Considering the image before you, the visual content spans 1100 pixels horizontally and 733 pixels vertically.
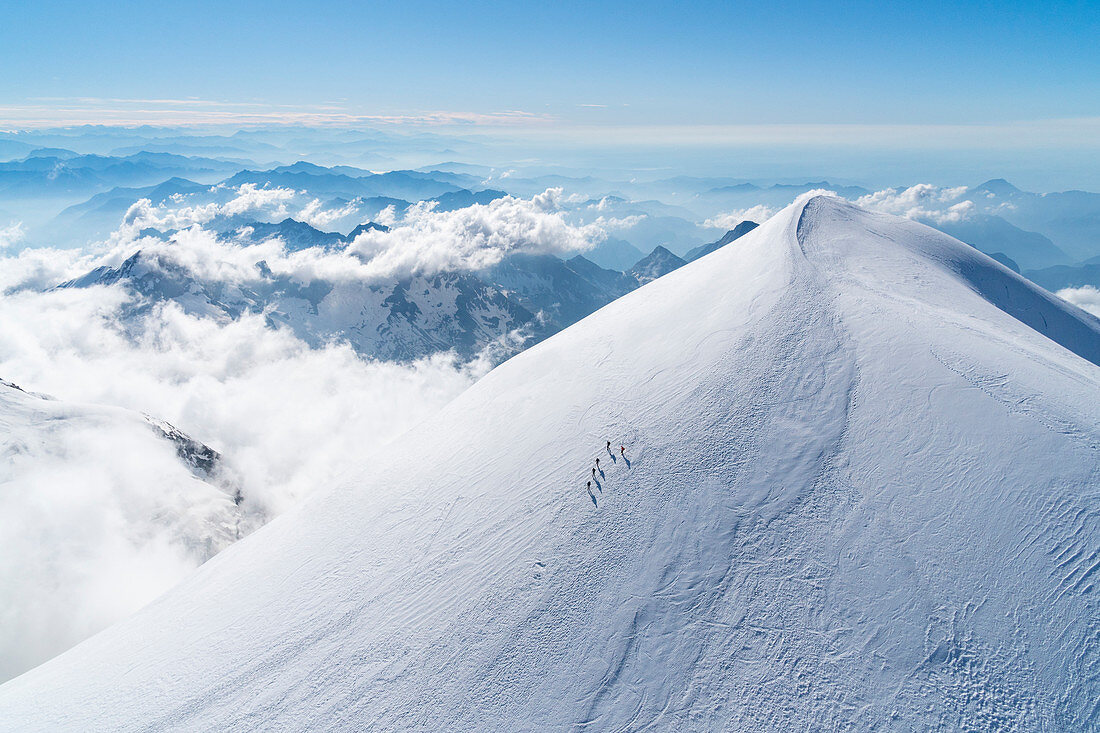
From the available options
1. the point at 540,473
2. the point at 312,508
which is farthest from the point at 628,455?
the point at 312,508

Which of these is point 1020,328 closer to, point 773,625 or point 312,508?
point 773,625

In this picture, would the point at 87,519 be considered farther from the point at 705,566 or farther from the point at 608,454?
the point at 705,566

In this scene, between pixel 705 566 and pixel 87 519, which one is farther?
pixel 87 519

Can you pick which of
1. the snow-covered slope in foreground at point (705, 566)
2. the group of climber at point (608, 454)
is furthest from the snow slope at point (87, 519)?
the group of climber at point (608, 454)

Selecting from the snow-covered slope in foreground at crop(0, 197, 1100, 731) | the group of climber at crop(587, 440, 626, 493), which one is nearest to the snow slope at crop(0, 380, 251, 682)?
the snow-covered slope in foreground at crop(0, 197, 1100, 731)

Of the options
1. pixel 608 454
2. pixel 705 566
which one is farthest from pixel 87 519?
pixel 705 566

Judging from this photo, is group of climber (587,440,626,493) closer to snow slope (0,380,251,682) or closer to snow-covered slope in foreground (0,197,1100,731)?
snow-covered slope in foreground (0,197,1100,731)

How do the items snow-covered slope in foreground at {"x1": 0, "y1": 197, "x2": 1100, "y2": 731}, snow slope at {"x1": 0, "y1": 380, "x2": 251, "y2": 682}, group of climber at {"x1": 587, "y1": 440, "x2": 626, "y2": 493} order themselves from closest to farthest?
snow-covered slope in foreground at {"x1": 0, "y1": 197, "x2": 1100, "y2": 731} < group of climber at {"x1": 587, "y1": 440, "x2": 626, "y2": 493} < snow slope at {"x1": 0, "y1": 380, "x2": 251, "y2": 682}

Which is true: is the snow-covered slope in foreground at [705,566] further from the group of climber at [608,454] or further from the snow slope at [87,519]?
the snow slope at [87,519]
